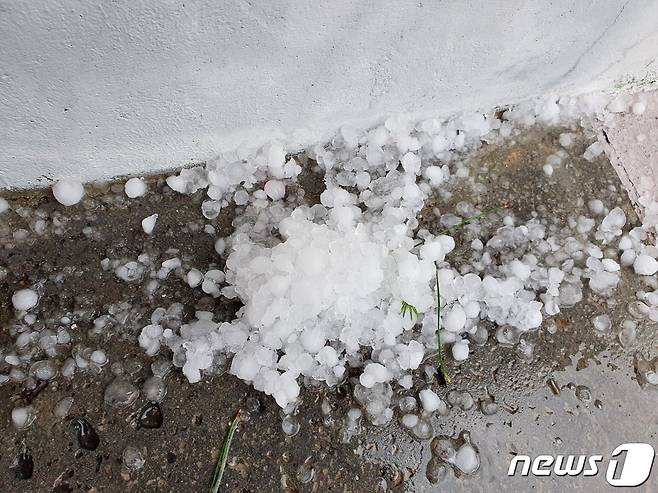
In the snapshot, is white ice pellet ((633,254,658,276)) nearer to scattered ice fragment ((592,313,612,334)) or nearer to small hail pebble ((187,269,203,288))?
scattered ice fragment ((592,313,612,334))

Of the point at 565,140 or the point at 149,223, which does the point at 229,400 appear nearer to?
the point at 149,223

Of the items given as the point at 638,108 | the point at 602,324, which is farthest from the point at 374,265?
the point at 638,108

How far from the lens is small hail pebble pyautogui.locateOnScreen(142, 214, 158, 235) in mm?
1497

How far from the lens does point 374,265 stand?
136cm

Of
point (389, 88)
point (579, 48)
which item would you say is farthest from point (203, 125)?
point (579, 48)

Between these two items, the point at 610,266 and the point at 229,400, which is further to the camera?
the point at 610,266

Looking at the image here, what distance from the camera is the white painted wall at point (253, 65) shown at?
1104 millimetres

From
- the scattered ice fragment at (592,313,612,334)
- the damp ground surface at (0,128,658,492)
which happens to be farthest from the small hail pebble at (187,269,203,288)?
the scattered ice fragment at (592,313,612,334)

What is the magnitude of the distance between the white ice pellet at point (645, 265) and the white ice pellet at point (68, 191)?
137 centimetres

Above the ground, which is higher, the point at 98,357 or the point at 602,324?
the point at 602,324

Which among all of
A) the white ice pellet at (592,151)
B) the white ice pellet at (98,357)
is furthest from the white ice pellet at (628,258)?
the white ice pellet at (98,357)

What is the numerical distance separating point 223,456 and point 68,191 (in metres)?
0.69

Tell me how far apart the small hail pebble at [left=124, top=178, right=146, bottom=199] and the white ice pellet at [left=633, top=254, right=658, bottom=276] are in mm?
1234

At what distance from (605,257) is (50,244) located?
1348 mm
